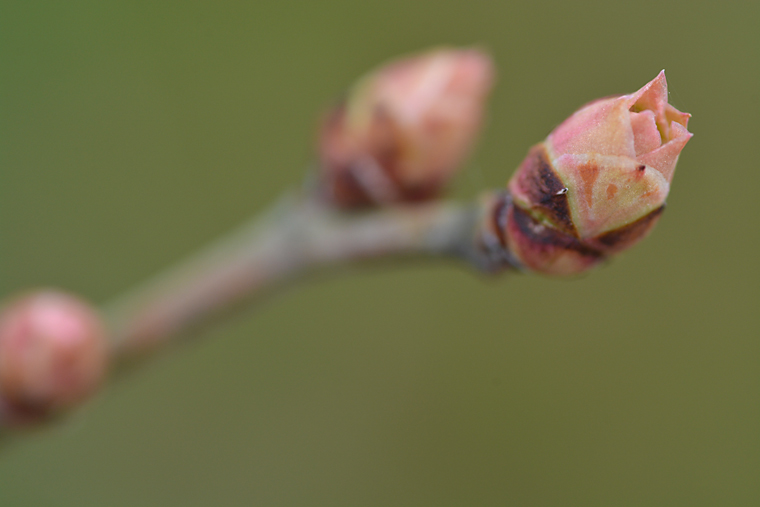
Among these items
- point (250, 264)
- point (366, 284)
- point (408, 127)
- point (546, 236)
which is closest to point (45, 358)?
point (250, 264)

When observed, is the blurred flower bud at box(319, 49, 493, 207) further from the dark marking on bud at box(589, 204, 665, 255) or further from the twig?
the dark marking on bud at box(589, 204, 665, 255)

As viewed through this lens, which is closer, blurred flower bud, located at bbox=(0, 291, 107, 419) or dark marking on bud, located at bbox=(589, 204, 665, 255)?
dark marking on bud, located at bbox=(589, 204, 665, 255)

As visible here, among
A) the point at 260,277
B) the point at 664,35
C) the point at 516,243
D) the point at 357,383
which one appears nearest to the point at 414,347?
the point at 357,383

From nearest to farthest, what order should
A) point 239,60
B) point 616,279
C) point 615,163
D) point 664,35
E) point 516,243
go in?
1. point 615,163
2. point 516,243
3. point 664,35
4. point 616,279
5. point 239,60

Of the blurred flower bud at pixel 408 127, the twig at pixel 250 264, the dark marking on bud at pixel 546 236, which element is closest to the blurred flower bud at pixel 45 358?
the twig at pixel 250 264

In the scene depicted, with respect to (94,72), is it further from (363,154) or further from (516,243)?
(516,243)

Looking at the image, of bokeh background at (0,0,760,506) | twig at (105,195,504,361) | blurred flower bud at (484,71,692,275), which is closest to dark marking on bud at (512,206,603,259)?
blurred flower bud at (484,71,692,275)

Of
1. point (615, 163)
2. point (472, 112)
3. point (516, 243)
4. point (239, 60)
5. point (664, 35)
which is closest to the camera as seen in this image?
point (615, 163)
